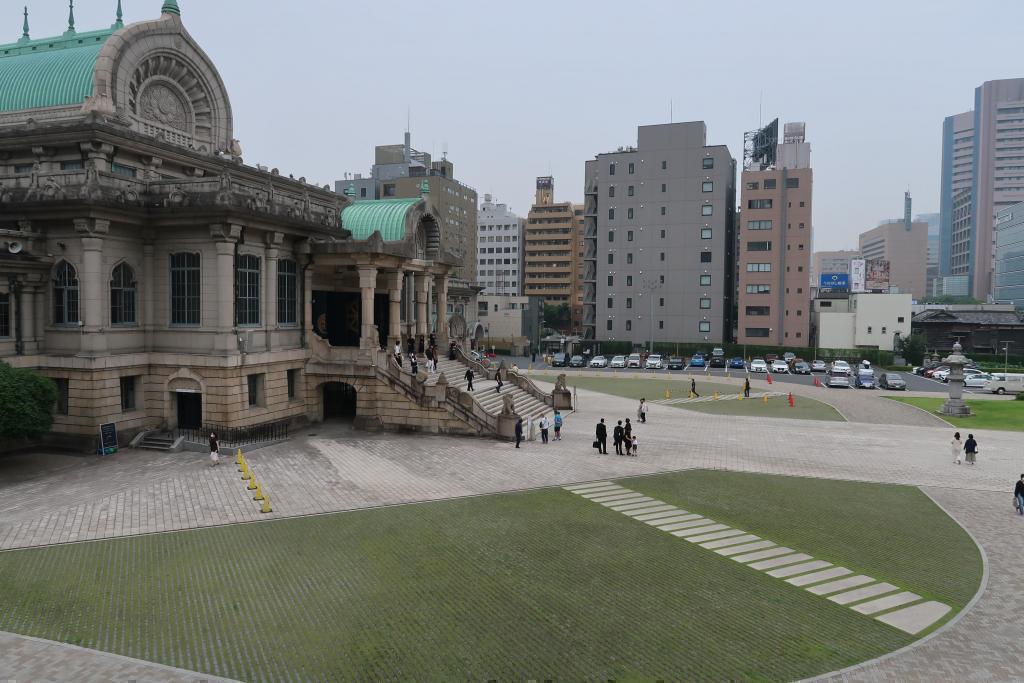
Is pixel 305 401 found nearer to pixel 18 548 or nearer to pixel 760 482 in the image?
pixel 18 548

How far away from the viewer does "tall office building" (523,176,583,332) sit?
141 m

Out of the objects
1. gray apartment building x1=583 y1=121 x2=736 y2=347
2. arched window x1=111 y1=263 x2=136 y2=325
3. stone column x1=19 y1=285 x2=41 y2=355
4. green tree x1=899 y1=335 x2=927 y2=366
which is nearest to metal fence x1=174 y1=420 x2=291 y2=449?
arched window x1=111 y1=263 x2=136 y2=325

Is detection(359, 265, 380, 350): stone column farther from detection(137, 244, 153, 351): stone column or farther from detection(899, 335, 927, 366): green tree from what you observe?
detection(899, 335, 927, 366): green tree

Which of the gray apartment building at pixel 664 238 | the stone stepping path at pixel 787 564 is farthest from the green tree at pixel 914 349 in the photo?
the stone stepping path at pixel 787 564

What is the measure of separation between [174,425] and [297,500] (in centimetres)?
1292

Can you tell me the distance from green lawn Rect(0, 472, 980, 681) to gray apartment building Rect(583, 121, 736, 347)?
235ft

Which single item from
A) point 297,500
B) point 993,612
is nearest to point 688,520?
point 993,612

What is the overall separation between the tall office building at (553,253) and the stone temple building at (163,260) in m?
102

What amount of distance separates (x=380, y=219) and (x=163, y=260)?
1234cm

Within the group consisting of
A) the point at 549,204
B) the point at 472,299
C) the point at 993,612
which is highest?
the point at 549,204

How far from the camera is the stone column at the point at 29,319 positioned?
101 ft

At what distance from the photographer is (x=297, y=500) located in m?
24.0

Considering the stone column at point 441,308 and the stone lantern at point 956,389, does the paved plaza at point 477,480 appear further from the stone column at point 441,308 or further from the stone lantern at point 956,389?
the stone column at point 441,308

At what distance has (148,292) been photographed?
33.2m
